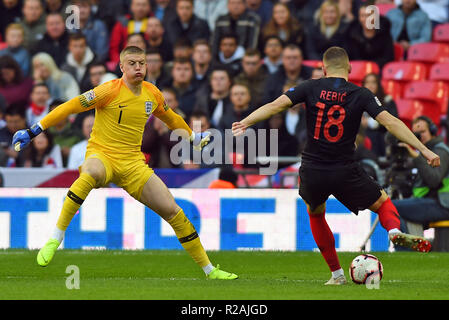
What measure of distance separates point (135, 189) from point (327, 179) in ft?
6.40

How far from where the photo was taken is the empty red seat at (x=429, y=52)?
18688 mm

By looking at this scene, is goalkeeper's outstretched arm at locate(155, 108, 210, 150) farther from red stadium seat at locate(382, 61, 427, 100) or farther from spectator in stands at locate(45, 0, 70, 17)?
spectator in stands at locate(45, 0, 70, 17)

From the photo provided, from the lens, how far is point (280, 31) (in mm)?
18750

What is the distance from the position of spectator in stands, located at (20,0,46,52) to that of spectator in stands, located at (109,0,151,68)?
4.45 ft

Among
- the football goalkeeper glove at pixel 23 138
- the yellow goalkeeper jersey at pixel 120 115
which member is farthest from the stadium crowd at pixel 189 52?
Answer: the football goalkeeper glove at pixel 23 138

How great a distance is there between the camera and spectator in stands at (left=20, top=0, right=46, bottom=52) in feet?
65.2

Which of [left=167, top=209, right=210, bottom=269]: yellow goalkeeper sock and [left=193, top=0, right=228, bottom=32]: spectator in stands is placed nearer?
[left=167, top=209, right=210, bottom=269]: yellow goalkeeper sock

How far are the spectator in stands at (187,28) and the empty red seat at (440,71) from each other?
3907 mm

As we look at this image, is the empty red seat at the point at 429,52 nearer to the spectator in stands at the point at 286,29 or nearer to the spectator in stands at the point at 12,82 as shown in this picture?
the spectator in stands at the point at 286,29

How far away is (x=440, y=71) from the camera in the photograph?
60.5ft

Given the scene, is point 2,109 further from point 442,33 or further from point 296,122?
point 442,33

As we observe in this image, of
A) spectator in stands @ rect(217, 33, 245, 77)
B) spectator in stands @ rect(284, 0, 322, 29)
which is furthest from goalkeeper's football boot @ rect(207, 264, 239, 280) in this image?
spectator in stands @ rect(284, 0, 322, 29)

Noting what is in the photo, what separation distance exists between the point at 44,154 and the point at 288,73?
411cm

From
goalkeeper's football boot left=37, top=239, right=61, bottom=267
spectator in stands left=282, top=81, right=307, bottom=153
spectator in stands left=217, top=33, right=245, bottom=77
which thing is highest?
spectator in stands left=217, top=33, right=245, bottom=77
